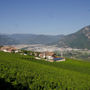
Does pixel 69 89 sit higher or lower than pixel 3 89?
lower

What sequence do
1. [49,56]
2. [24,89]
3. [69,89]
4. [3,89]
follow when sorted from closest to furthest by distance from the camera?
1. [3,89]
2. [24,89]
3. [69,89]
4. [49,56]

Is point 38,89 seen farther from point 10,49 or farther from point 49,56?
point 10,49

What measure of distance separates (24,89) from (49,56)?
87225 mm

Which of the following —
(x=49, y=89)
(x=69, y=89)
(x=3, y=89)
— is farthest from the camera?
→ (x=69, y=89)

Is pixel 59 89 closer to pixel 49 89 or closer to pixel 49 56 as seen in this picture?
pixel 49 89

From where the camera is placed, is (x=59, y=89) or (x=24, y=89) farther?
(x=59, y=89)

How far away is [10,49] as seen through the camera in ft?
360

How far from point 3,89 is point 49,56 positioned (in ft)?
292

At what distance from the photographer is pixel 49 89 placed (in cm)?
1828

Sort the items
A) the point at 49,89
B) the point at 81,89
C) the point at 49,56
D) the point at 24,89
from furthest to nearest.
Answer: the point at 49,56 < the point at 81,89 < the point at 49,89 < the point at 24,89

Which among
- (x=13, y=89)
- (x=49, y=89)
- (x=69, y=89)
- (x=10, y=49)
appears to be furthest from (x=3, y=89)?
(x=10, y=49)

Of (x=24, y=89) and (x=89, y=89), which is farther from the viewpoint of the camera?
(x=89, y=89)

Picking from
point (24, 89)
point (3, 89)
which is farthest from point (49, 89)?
point (3, 89)

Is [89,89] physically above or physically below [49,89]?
below
